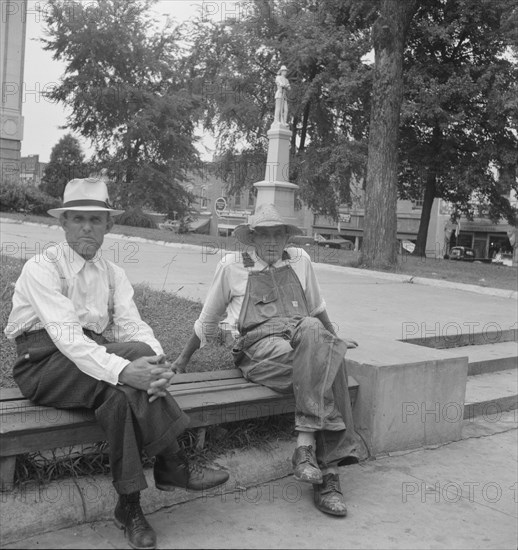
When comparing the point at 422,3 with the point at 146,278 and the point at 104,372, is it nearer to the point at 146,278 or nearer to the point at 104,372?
the point at 146,278

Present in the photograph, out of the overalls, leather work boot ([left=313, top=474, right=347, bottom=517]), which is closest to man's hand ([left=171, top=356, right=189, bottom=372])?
the overalls

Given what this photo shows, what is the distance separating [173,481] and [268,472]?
0.84 metres

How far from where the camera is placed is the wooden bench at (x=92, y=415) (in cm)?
294

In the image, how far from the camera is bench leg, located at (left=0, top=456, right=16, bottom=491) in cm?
299

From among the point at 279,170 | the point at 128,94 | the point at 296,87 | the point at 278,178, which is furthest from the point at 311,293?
the point at 128,94

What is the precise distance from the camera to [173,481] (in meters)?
3.19

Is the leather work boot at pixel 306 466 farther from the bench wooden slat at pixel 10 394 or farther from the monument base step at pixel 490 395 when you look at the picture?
the monument base step at pixel 490 395

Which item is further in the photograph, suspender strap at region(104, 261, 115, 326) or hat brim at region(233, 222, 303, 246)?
hat brim at region(233, 222, 303, 246)

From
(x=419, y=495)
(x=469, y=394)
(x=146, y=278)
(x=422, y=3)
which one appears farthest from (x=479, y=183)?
(x=419, y=495)

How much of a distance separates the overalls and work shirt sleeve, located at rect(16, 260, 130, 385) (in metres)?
1.05

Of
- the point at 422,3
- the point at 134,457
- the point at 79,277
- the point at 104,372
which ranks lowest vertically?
the point at 134,457

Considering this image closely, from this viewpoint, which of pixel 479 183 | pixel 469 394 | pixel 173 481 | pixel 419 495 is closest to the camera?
pixel 173 481

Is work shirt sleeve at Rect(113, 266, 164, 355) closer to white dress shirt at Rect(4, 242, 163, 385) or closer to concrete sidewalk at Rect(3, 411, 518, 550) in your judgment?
white dress shirt at Rect(4, 242, 163, 385)
